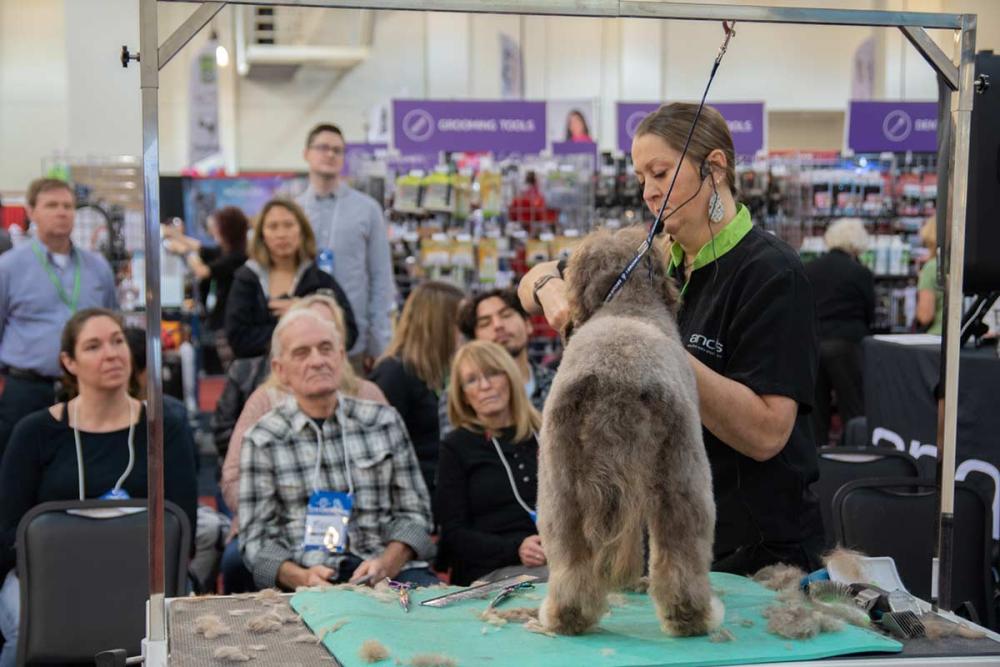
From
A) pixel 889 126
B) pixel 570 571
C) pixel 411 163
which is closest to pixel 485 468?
pixel 570 571

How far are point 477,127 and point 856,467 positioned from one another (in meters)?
Answer: 5.33

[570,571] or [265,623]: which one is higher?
[570,571]

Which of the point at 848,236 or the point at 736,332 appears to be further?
the point at 848,236

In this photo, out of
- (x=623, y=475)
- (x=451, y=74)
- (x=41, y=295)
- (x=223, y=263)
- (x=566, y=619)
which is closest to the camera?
(x=623, y=475)

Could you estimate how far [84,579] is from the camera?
8.54ft

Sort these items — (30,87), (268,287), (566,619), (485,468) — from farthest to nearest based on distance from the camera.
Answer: (30,87) < (268,287) < (485,468) < (566,619)

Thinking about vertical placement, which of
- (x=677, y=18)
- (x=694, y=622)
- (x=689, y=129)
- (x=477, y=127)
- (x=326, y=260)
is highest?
(x=477, y=127)

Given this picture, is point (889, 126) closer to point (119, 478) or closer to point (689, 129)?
point (119, 478)

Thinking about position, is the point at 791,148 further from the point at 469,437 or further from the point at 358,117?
the point at 469,437

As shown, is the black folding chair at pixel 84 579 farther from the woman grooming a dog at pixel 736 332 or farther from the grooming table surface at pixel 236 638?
the woman grooming a dog at pixel 736 332

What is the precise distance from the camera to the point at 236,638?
155cm

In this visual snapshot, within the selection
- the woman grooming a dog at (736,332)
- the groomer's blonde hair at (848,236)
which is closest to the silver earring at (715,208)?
the woman grooming a dog at (736,332)

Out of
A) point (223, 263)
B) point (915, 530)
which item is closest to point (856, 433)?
point (915, 530)

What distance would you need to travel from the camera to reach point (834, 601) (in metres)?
Answer: 1.65
